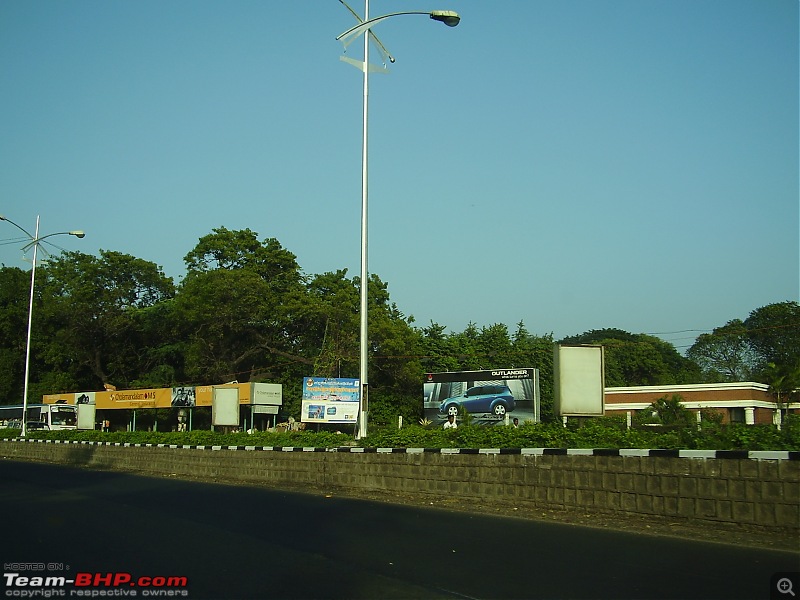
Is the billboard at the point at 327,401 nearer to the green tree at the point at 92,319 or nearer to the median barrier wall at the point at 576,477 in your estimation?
the median barrier wall at the point at 576,477

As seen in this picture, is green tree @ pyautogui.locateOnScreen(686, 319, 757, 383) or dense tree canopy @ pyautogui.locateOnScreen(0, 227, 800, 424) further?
green tree @ pyautogui.locateOnScreen(686, 319, 757, 383)

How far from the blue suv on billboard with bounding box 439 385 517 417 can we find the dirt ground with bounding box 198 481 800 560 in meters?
34.3

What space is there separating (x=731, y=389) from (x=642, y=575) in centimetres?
4875

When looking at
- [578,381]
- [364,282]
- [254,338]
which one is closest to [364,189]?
[364,282]

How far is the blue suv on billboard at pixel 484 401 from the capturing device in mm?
49938

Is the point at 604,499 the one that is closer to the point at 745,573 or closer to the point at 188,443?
the point at 745,573

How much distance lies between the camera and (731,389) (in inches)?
2051

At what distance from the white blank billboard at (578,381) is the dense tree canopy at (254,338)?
36.2 m

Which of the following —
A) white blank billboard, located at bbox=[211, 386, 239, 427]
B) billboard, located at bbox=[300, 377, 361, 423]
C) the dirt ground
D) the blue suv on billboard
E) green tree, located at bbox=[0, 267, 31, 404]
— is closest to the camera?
the dirt ground

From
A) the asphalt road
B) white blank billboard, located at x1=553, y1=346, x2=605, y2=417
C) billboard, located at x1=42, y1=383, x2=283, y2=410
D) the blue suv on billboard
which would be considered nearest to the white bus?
billboard, located at x1=42, y1=383, x2=283, y2=410

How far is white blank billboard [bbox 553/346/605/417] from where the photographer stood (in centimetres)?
1509

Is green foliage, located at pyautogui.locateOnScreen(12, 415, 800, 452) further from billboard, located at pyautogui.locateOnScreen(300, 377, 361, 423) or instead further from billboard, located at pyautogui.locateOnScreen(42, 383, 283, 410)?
billboard, located at pyautogui.locateOnScreen(42, 383, 283, 410)

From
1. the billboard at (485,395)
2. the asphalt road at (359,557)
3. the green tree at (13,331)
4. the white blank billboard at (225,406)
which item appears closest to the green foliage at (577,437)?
the asphalt road at (359,557)

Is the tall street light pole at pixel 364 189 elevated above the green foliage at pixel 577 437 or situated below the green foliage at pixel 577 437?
above
